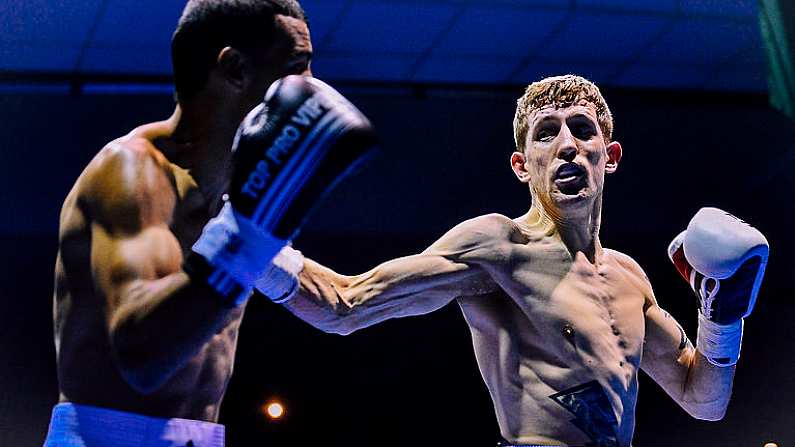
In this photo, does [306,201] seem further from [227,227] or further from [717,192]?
[717,192]

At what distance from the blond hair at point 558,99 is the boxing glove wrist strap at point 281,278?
33.1 inches

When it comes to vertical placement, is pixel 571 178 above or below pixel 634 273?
above

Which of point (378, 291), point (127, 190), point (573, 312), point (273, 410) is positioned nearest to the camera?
point (127, 190)

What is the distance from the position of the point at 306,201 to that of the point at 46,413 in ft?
13.0

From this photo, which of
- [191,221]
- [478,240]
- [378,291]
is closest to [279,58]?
[191,221]

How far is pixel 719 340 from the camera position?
2371 millimetres

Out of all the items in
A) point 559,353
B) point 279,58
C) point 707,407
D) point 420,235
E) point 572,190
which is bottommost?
point 420,235

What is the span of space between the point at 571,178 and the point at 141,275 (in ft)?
4.27

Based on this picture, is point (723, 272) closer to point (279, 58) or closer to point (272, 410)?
point (279, 58)

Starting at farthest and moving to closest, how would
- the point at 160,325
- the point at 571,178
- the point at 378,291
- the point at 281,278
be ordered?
1. the point at 571,178
2. the point at 378,291
3. the point at 281,278
4. the point at 160,325

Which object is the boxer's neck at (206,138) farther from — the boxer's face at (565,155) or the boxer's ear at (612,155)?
the boxer's ear at (612,155)

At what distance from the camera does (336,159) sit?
1.28 metres

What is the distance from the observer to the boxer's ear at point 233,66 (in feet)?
4.94

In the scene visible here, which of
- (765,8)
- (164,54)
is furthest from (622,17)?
(164,54)
